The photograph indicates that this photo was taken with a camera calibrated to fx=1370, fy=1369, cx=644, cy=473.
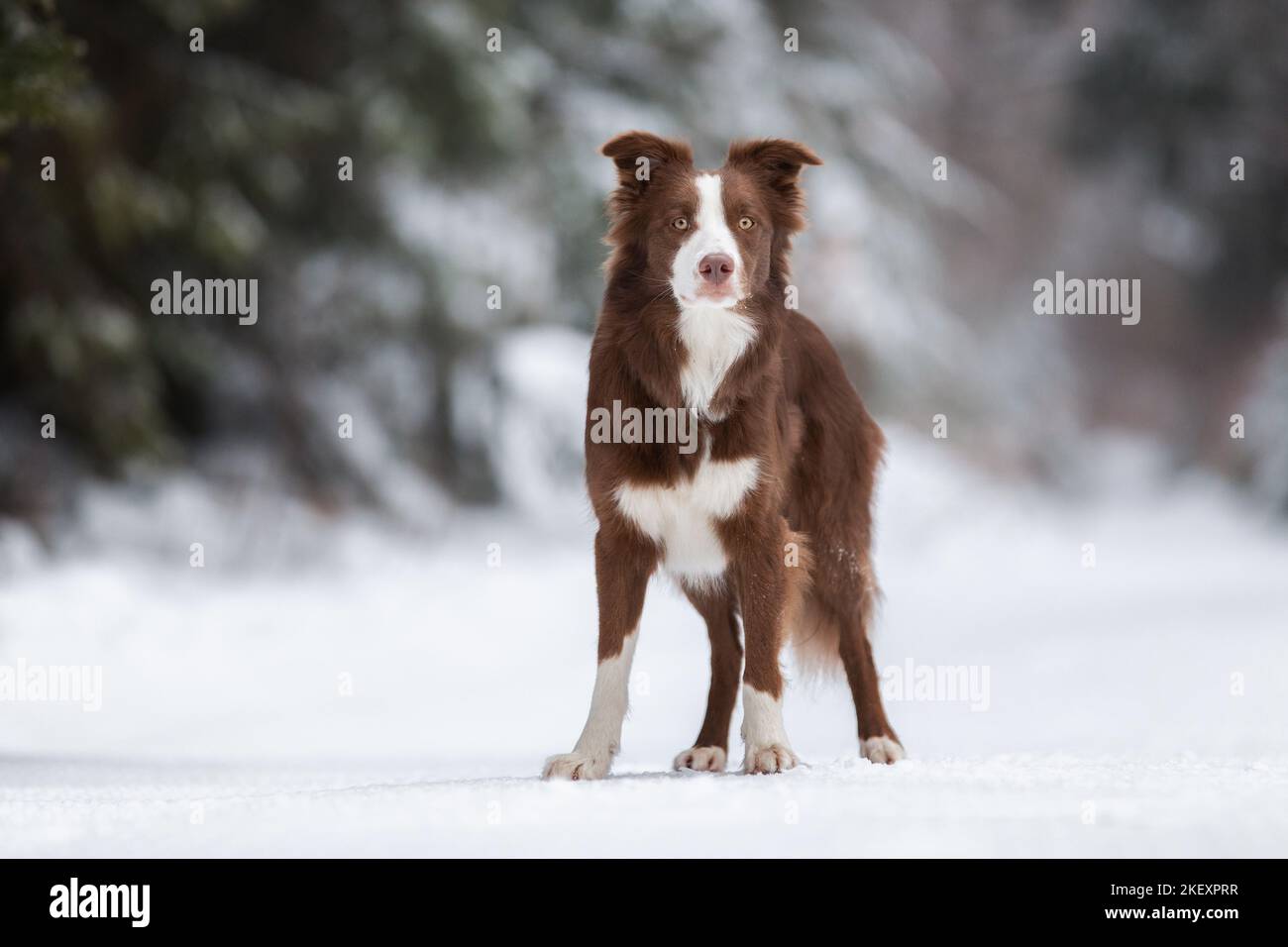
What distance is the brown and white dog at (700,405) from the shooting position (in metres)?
4.27

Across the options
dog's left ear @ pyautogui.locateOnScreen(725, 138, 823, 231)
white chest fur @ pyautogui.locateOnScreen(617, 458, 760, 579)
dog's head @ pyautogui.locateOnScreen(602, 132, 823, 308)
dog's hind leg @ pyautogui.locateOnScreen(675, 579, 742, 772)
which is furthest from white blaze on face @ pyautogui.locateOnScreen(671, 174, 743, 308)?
dog's hind leg @ pyautogui.locateOnScreen(675, 579, 742, 772)

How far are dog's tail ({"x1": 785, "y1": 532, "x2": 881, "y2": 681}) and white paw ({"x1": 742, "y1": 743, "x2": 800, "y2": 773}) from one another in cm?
72

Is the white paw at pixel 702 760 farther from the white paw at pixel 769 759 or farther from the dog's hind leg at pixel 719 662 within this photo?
the white paw at pixel 769 759

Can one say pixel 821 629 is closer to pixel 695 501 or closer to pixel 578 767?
pixel 695 501

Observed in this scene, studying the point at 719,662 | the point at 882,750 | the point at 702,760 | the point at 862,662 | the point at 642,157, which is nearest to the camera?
the point at 642,157

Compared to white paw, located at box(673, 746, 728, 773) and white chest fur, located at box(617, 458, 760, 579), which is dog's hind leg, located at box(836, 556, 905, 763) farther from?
white chest fur, located at box(617, 458, 760, 579)

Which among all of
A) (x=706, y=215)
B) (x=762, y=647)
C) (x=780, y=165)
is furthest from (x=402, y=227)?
(x=762, y=647)

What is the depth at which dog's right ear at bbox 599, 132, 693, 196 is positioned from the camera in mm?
4461

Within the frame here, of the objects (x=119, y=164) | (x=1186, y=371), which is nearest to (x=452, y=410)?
(x=119, y=164)

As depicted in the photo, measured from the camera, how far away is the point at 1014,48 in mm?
26609

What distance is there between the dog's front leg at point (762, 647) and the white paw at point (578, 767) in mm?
446

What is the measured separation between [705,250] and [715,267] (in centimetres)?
8

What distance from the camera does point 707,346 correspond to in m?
4.36

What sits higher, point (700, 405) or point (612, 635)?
point (700, 405)
